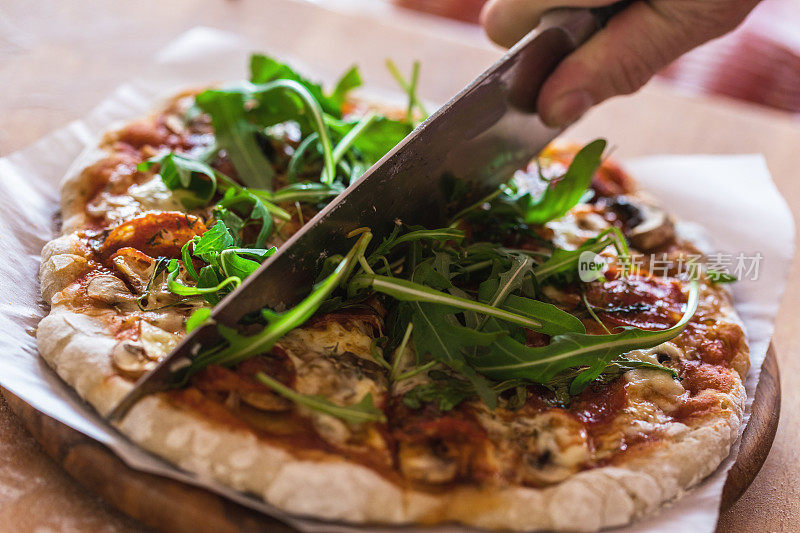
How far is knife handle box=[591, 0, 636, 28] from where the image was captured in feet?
8.55

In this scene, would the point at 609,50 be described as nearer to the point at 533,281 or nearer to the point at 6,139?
the point at 533,281

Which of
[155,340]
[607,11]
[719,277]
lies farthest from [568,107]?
[155,340]

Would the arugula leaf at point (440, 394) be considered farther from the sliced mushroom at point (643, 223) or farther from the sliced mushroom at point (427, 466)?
the sliced mushroom at point (643, 223)

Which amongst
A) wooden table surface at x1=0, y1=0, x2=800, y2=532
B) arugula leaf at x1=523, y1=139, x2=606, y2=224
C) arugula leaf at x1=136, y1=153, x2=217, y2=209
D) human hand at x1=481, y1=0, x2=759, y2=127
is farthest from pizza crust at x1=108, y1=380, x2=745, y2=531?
human hand at x1=481, y1=0, x2=759, y2=127

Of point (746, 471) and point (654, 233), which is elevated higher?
point (654, 233)

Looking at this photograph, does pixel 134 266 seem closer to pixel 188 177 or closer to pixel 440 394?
pixel 188 177

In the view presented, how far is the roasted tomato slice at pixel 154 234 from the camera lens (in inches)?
86.3

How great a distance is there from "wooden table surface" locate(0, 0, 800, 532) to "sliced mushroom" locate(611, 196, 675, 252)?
654mm

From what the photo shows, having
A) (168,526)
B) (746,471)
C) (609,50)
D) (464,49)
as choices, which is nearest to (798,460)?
(746,471)

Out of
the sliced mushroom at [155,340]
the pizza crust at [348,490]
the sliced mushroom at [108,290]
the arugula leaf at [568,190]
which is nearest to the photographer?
the pizza crust at [348,490]

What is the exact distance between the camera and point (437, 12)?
19.3 ft

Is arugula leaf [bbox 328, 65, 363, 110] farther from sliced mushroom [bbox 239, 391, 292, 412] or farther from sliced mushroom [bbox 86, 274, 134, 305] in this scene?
sliced mushroom [bbox 239, 391, 292, 412]

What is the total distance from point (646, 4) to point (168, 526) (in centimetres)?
221

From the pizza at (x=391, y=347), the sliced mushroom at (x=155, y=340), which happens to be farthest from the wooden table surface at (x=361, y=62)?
the sliced mushroom at (x=155, y=340)
